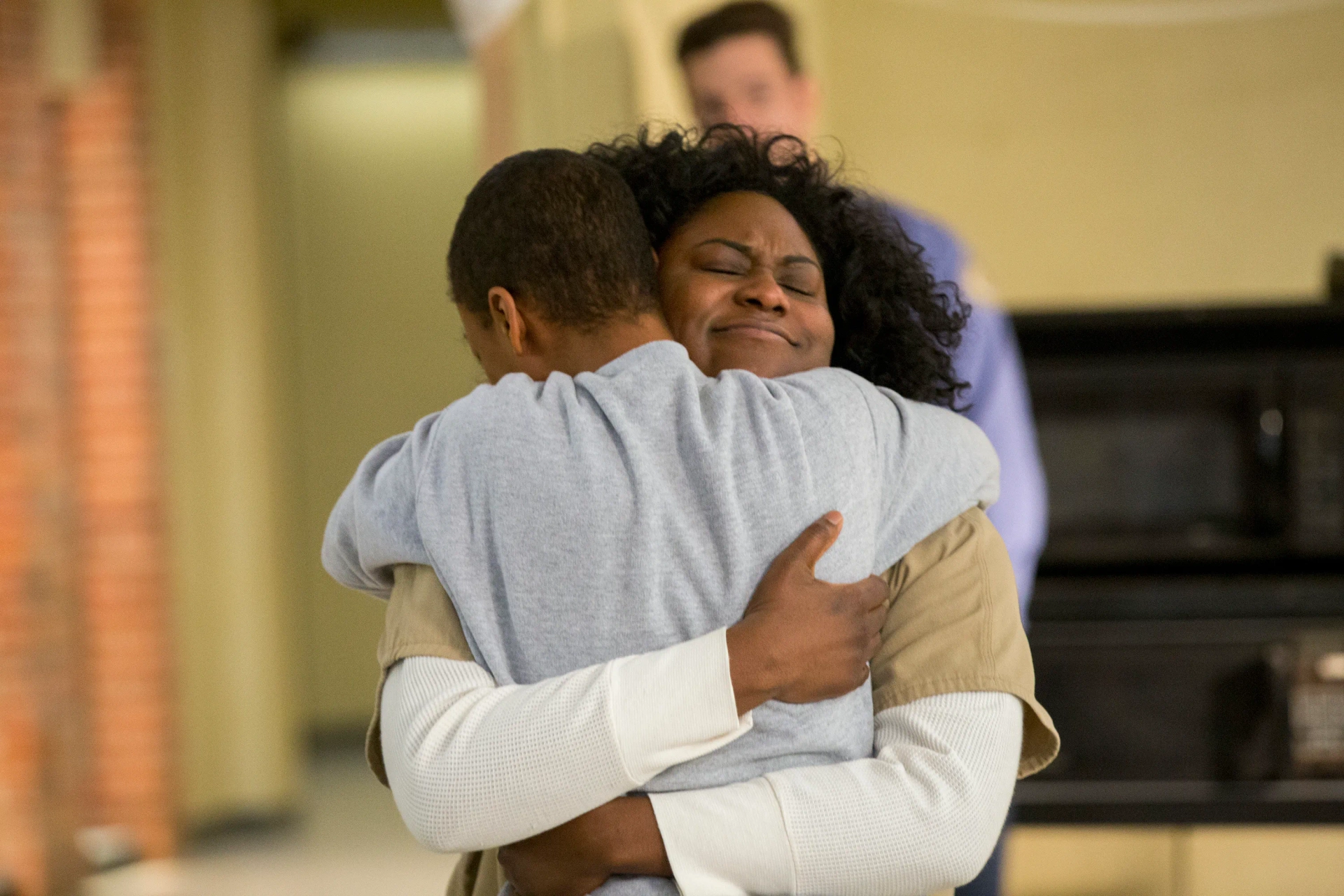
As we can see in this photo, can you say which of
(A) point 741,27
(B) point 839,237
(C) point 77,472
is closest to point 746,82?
(A) point 741,27

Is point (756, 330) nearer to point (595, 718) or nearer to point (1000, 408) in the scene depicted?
point (595, 718)

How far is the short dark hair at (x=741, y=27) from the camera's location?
6.21 feet

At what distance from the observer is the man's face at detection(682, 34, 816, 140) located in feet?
6.11

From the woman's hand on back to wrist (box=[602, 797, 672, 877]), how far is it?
93 millimetres

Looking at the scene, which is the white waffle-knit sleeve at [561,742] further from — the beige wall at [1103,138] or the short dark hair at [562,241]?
the beige wall at [1103,138]

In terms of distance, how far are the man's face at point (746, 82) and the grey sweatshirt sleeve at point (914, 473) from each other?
40.6 inches

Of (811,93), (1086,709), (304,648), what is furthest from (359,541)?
(304,648)

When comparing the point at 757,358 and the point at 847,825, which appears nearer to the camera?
the point at 847,825

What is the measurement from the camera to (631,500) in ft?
2.65

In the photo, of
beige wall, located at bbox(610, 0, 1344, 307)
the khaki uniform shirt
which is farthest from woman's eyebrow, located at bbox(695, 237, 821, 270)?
beige wall, located at bbox(610, 0, 1344, 307)

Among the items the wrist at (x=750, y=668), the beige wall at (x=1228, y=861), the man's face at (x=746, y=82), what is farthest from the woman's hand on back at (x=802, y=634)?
the beige wall at (x=1228, y=861)

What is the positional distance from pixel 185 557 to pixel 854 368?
11.3 ft

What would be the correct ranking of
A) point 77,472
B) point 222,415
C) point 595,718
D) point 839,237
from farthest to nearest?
point 222,415, point 77,472, point 839,237, point 595,718

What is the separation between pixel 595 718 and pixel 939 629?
256 millimetres
